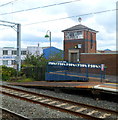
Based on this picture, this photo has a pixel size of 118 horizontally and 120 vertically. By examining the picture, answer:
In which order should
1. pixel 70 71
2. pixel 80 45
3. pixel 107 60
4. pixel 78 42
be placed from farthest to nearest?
pixel 78 42
pixel 80 45
pixel 107 60
pixel 70 71

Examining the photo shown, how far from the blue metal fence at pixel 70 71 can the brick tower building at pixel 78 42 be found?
7564mm

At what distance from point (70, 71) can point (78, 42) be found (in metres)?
10.1

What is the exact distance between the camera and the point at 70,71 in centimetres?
1570

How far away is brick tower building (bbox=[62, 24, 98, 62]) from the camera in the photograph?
24.4 meters

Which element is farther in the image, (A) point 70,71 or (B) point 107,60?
(B) point 107,60

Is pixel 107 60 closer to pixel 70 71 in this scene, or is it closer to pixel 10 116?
pixel 70 71

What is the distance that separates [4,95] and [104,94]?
6.73m

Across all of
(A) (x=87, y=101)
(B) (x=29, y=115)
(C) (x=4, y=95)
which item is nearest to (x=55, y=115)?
(B) (x=29, y=115)

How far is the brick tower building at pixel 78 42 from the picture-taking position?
2444 cm

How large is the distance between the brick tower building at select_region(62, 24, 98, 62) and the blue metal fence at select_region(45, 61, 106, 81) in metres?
7.56

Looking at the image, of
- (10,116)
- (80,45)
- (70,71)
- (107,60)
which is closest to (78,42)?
(80,45)

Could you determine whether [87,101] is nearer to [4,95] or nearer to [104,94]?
[104,94]

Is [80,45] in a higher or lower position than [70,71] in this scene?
higher

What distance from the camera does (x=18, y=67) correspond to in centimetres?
2148
